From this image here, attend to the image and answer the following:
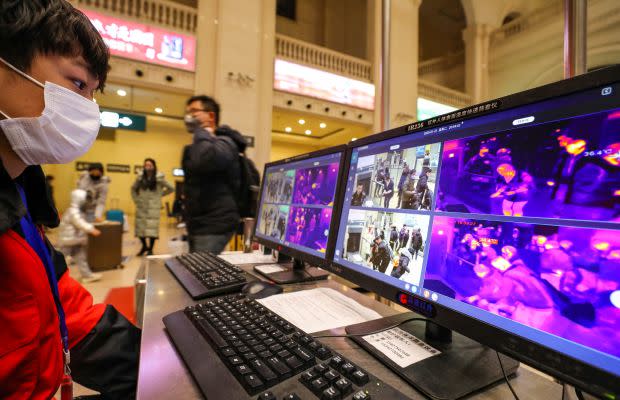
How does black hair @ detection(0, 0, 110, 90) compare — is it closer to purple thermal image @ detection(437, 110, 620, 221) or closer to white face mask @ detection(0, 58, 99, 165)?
white face mask @ detection(0, 58, 99, 165)

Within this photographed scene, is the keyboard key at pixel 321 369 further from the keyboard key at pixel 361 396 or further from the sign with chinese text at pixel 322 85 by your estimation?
the sign with chinese text at pixel 322 85

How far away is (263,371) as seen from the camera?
1.41 feet

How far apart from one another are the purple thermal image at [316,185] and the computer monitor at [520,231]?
0.28 meters

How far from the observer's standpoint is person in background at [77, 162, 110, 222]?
3.49m

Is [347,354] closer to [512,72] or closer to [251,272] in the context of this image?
[251,272]

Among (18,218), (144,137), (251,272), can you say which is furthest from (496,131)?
(144,137)

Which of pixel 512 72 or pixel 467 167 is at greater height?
pixel 512 72

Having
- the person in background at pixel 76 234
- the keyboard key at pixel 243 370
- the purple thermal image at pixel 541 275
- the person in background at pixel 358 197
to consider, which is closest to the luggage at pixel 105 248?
the person in background at pixel 76 234

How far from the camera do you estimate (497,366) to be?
522mm

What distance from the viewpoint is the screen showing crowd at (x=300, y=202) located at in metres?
0.92

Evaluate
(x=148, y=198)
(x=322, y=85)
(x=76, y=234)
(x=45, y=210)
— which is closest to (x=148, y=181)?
(x=148, y=198)

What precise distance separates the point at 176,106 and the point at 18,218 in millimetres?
6807

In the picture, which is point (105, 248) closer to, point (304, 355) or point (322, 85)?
point (304, 355)

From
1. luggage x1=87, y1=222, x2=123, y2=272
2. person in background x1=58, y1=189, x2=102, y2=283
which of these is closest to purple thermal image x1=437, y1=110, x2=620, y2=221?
person in background x1=58, y1=189, x2=102, y2=283
